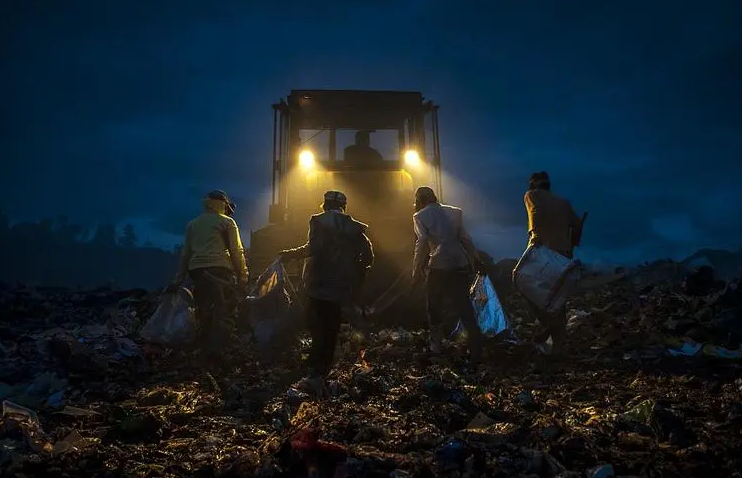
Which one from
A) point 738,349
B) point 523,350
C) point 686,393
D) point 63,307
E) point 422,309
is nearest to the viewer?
point 686,393

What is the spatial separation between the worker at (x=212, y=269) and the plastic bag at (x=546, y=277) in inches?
111

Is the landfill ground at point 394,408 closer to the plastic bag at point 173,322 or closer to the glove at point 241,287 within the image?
the plastic bag at point 173,322

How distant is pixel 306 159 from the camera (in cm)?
837

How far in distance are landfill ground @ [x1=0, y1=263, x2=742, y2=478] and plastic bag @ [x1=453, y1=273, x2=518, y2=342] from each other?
4.9 inches

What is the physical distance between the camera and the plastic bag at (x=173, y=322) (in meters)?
4.71

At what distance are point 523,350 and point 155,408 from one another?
10.6 feet

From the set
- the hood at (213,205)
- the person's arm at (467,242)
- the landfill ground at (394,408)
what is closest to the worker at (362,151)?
the landfill ground at (394,408)

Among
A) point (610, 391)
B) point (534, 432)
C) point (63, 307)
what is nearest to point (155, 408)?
point (534, 432)

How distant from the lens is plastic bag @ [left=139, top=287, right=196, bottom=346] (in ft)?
15.5

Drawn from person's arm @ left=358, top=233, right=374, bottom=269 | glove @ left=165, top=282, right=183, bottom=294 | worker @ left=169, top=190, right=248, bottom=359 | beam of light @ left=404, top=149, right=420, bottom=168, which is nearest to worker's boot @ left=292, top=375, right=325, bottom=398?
person's arm @ left=358, top=233, right=374, bottom=269

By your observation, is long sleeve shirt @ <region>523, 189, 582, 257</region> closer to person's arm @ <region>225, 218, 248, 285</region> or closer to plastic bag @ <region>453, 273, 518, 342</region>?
plastic bag @ <region>453, 273, 518, 342</region>

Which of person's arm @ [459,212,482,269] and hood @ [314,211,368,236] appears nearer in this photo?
hood @ [314,211,368,236]

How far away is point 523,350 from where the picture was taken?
4.66 m

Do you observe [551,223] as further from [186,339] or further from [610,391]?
[186,339]
